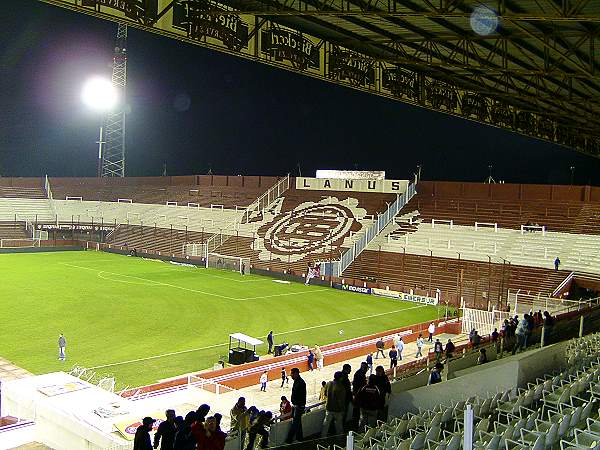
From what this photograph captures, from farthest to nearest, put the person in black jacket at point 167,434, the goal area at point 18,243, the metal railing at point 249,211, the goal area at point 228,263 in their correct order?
the goal area at point 18,243 → the metal railing at point 249,211 → the goal area at point 228,263 → the person in black jacket at point 167,434

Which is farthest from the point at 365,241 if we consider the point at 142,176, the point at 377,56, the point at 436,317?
the point at 142,176

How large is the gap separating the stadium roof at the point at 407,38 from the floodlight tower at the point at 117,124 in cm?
4723

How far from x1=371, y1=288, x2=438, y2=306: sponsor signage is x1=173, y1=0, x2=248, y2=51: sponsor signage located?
24034 mm

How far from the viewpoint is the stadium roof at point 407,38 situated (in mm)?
16922

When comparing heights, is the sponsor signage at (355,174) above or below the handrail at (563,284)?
above

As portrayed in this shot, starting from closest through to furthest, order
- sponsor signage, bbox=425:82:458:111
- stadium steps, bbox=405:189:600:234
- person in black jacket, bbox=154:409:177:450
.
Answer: person in black jacket, bbox=154:409:177:450
sponsor signage, bbox=425:82:458:111
stadium steps, bbox=405:189:600:234

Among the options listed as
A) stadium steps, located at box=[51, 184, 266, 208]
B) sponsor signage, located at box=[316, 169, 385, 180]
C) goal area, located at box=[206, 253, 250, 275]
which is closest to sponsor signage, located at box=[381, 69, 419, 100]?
goal area, located at box=[206, 253, 250, 275]

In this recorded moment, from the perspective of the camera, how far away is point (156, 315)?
31.3 meters

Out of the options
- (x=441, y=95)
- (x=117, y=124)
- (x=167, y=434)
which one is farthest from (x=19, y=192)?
(x=167, y=434)

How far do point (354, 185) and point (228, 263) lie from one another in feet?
44.2

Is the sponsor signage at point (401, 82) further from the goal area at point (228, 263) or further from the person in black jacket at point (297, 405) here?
the goal area at point (228, 263)

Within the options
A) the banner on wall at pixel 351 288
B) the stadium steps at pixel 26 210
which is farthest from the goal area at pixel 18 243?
the banner on wall at pixel 351 288

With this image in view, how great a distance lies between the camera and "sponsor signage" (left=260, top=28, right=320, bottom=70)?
2006cm

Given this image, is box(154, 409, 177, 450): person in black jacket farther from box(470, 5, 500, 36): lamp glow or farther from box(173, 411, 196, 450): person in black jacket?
box(470, 5, 500, 36): lamp glow
